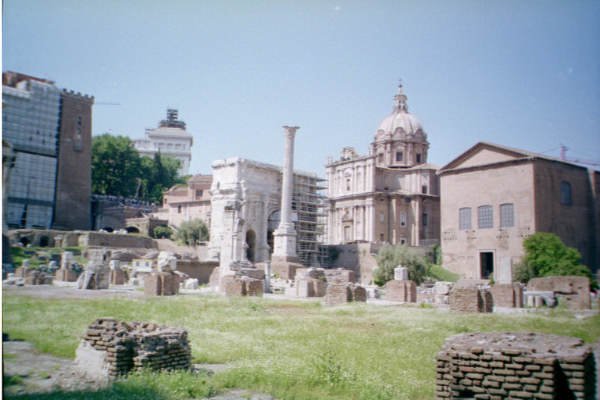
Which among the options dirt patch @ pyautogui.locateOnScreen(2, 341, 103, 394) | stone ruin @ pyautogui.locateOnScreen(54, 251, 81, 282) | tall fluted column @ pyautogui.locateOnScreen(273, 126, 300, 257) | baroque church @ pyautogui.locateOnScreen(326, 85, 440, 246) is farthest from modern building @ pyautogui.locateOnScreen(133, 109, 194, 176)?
dirt patch @ pyautogui.locateOnScreen(2, 341, 103, 394)

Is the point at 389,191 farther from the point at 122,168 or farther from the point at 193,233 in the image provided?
the point at 122,168

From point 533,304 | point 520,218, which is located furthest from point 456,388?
point 520,218

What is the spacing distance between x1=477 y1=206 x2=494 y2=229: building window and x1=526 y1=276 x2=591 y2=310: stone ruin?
12356 millimetres

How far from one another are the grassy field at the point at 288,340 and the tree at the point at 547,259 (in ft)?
44.7

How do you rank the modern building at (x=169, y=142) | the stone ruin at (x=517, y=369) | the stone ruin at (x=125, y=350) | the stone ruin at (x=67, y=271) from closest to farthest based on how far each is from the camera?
the stone ruin at (x=517, y=369) → the stone ruin at (x=125, y=350) → the stone ruin at (x=67, y=271) → the modern building at (x=169, y=142)

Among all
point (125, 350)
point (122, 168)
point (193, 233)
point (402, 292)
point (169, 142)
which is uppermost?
point (169, 142)

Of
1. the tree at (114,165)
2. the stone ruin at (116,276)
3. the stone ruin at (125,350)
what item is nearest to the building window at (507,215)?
the stone ruin at (116,276)

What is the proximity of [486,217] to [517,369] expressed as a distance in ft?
87.8

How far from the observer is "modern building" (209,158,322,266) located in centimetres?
3681

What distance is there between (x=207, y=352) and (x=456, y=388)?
4055 millimetres

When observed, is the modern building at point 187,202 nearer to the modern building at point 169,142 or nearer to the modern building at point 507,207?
the modern building at point 169,142

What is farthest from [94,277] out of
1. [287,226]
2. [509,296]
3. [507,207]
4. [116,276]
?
[507,207]

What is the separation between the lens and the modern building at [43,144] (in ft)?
47.3

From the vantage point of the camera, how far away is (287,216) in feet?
120
